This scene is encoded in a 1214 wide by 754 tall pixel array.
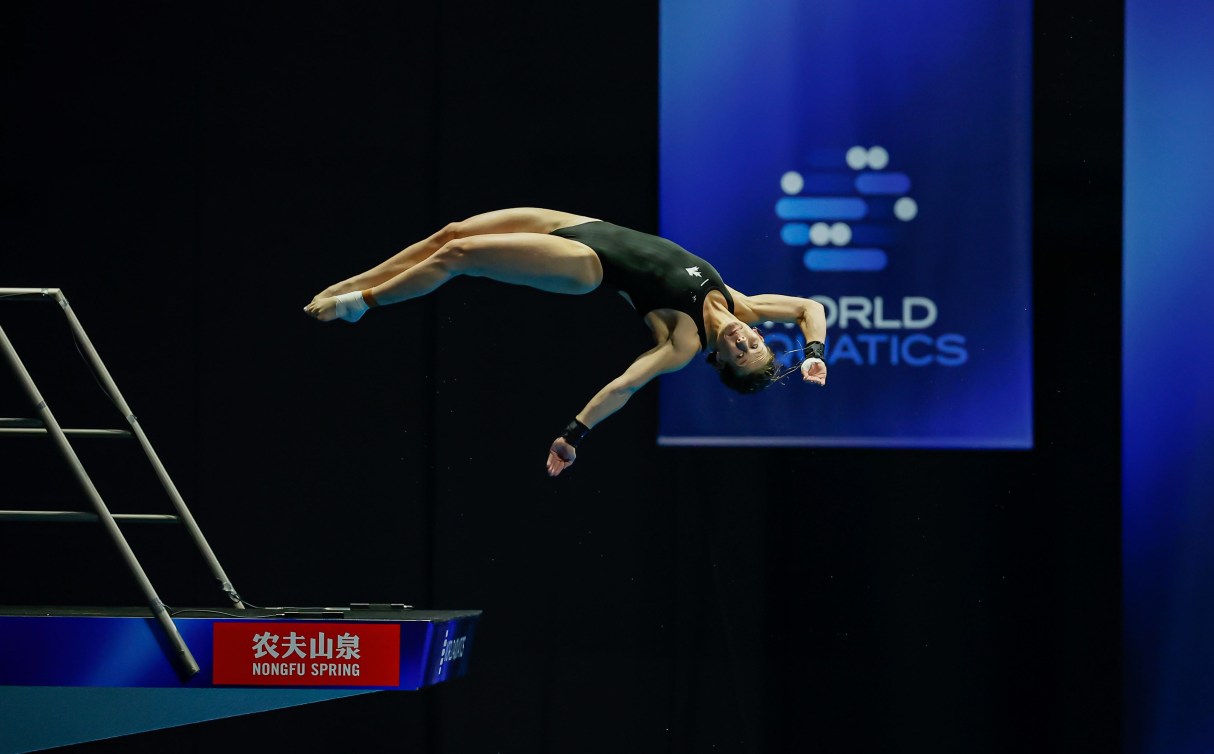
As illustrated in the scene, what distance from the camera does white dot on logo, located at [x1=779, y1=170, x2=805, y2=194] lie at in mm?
6516

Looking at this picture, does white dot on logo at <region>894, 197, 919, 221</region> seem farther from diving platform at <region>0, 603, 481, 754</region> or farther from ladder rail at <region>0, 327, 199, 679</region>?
ladder rail at <region>0, 327, 199, 679</region>

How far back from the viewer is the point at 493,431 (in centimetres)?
665

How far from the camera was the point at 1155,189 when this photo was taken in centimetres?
652

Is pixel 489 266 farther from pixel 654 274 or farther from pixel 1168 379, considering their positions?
pixel 1168 379

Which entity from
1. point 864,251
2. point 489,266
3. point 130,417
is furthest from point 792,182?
point 130,417

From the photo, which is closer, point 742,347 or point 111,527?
point 111,527

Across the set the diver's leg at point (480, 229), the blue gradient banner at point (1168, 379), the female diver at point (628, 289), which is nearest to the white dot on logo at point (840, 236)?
the blue gradient banner at point (1168, 379)

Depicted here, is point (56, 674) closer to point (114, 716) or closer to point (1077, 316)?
point (114, 716)

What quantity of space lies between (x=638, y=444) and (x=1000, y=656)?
1.93 meters

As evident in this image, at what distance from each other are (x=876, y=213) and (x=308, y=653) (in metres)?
3.52

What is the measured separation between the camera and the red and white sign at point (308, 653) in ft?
13.6

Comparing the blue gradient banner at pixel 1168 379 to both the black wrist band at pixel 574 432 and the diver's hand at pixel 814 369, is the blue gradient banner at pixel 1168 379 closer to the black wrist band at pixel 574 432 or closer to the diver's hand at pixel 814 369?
the diver's hand at pixel 814 369

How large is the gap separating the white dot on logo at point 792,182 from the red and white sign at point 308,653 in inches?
126

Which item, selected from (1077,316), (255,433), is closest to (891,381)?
(1077,316)
